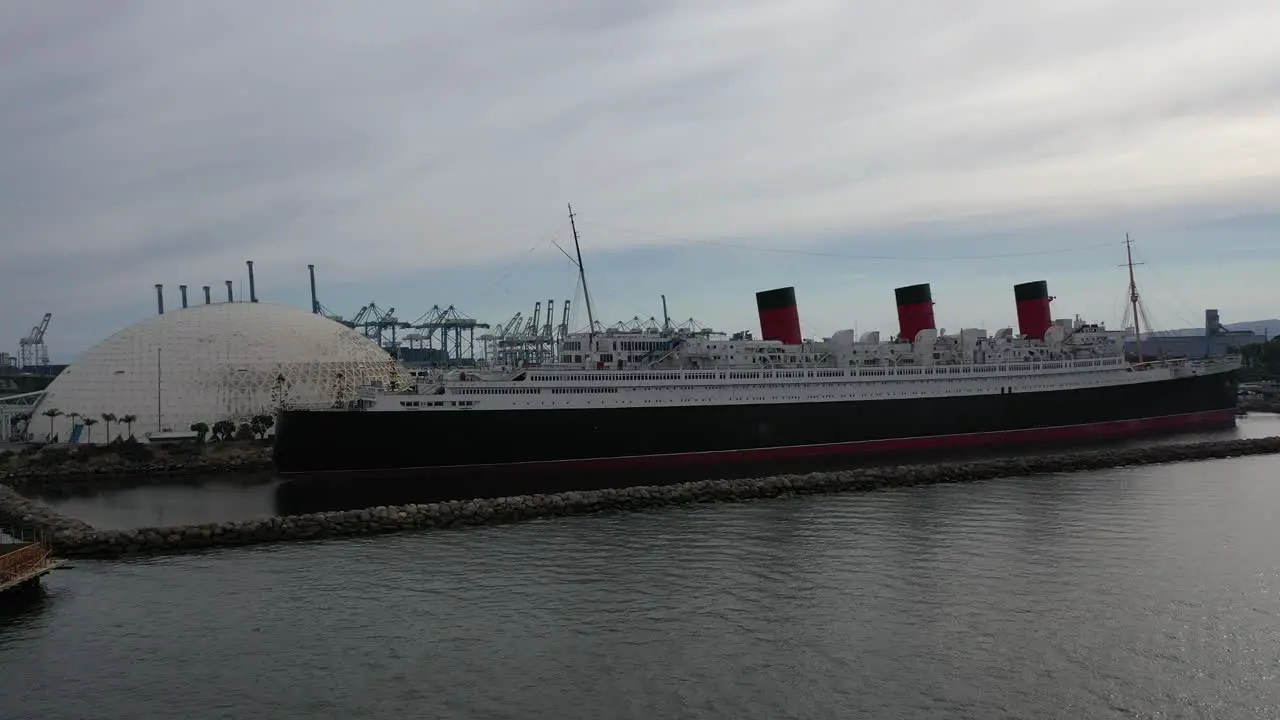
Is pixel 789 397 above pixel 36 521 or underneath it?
above

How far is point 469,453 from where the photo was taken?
121 ft

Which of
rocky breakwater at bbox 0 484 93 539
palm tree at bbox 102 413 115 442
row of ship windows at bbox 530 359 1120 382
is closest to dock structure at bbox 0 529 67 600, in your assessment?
rocky breakwater at bbox 0 484 93 539

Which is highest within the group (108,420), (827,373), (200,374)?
(200,374)

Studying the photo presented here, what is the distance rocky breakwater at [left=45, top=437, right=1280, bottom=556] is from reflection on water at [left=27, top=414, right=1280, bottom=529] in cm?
311

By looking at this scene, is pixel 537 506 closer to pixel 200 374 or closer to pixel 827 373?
pixel 827 373

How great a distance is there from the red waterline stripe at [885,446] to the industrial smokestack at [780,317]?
680cm

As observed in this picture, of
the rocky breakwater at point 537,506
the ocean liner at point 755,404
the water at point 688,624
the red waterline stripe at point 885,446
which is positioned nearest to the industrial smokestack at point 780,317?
the ocean liner at point 755,404

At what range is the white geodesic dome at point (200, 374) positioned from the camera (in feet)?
184

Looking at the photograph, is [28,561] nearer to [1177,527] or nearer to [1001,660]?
[1001,660]

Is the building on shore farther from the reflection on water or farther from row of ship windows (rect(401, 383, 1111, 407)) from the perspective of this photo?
the reflection on water

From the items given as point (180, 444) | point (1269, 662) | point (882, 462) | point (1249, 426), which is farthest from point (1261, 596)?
point (180, 444)

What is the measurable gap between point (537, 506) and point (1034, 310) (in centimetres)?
3950

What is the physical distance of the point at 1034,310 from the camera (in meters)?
54.6

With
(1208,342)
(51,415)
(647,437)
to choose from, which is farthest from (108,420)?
(1208,342)
